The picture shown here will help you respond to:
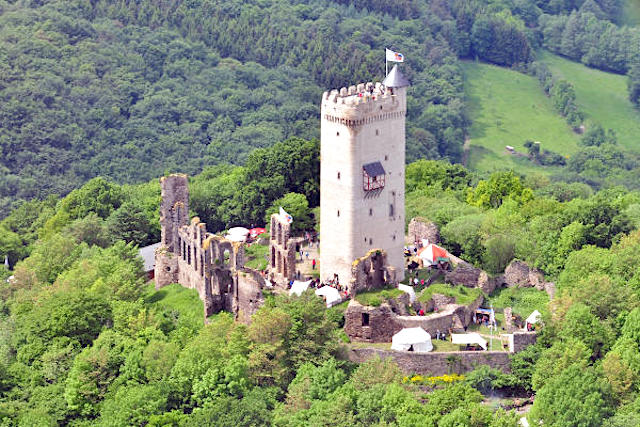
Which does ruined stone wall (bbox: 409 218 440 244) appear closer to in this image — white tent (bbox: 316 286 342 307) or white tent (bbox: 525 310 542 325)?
white tent (bbox: 316 286 342 307)

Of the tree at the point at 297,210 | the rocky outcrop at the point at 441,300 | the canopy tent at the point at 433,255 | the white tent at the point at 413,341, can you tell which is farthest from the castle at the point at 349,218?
the tree at the point at 297,210

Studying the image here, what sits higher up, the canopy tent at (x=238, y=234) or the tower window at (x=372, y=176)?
the tower window at (x=372, y=176)

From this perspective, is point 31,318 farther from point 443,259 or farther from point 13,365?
point 443,259

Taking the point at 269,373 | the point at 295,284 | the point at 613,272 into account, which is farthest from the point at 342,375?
the point at 613,272

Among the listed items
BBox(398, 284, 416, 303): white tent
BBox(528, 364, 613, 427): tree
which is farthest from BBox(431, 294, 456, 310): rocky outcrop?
BBox(528, 364, 613, 427): tree

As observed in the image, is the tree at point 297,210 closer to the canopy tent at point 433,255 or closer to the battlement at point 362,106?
the canopy tent at point 433,255

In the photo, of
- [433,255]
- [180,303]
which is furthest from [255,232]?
[433,255]
